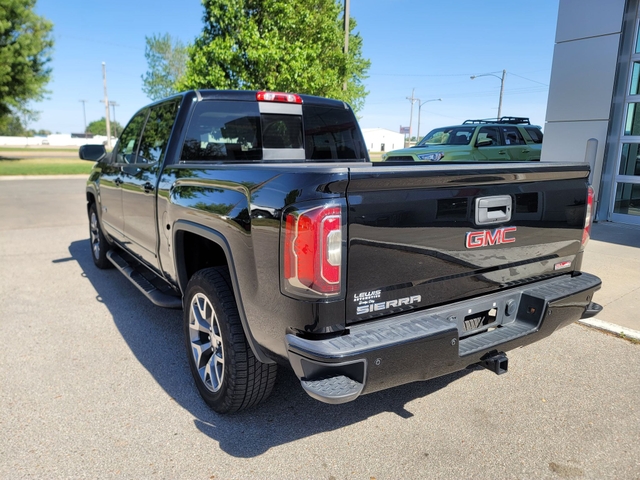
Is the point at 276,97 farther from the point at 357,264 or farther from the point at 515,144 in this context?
the point at 515,144

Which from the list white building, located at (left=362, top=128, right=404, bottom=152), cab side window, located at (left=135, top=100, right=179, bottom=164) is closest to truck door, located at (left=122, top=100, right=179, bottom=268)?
cab side window, located at (left=135, top=100, right=179, bottom=164)

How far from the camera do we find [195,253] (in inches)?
134

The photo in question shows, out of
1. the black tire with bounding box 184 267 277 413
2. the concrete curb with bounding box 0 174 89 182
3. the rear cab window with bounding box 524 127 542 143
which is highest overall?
the rear cab window with bounding box 524 127 542 143

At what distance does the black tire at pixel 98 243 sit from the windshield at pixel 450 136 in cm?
837

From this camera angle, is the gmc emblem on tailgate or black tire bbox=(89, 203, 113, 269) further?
black tire bbox=(89, 203, 113, 269)

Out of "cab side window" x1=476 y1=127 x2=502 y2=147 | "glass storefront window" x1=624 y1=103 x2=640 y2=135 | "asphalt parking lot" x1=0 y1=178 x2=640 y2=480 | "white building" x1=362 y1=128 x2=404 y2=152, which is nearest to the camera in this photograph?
"asphalt parking lot" x1=0 y1=178 x2=640 y2=480

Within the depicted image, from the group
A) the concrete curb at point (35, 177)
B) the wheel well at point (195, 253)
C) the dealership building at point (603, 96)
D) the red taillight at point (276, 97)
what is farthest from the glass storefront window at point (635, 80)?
the concrete curb at point (35, 177)

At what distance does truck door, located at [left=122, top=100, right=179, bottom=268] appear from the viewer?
3.83 meters

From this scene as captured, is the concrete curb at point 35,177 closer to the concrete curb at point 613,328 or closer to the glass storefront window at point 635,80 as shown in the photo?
the glass storefront window at point 635,80

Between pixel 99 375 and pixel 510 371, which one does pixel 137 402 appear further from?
pixel 510 371

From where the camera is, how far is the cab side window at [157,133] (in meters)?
3.88


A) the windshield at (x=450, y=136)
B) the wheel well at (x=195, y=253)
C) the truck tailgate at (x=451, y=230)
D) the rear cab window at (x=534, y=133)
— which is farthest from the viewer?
the rear cab window at (x=534, y=133)

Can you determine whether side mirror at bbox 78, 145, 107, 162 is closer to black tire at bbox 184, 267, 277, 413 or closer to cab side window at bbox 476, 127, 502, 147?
black tire at bbox 184, 267, 277, 413

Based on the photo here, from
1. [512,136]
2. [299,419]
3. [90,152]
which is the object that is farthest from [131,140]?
[512,136]
